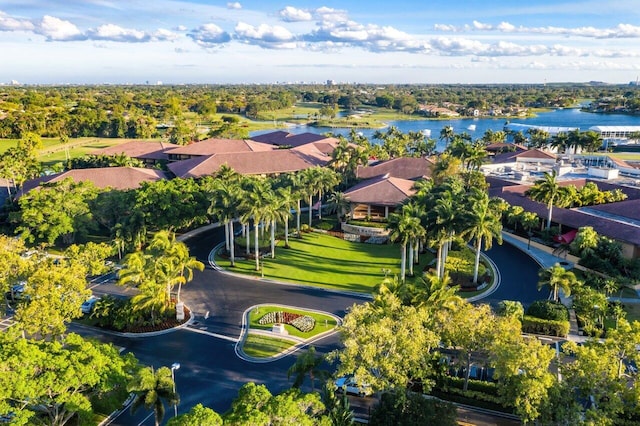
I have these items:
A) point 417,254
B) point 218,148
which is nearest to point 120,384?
point 417,254

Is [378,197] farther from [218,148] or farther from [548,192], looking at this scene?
[218,148]

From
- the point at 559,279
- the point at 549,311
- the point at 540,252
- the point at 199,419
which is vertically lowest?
the point at 540,252

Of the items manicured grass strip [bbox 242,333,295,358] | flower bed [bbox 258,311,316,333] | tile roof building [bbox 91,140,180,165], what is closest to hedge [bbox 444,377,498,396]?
manicured grass strip [bbox 242,333,295,358]

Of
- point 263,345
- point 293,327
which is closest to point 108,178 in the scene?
point 293,327

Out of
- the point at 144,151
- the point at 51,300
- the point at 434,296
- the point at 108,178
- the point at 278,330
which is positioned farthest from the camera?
the point at 144,151

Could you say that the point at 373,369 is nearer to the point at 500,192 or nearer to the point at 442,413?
the point at 442,413

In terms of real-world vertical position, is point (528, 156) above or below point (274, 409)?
above
